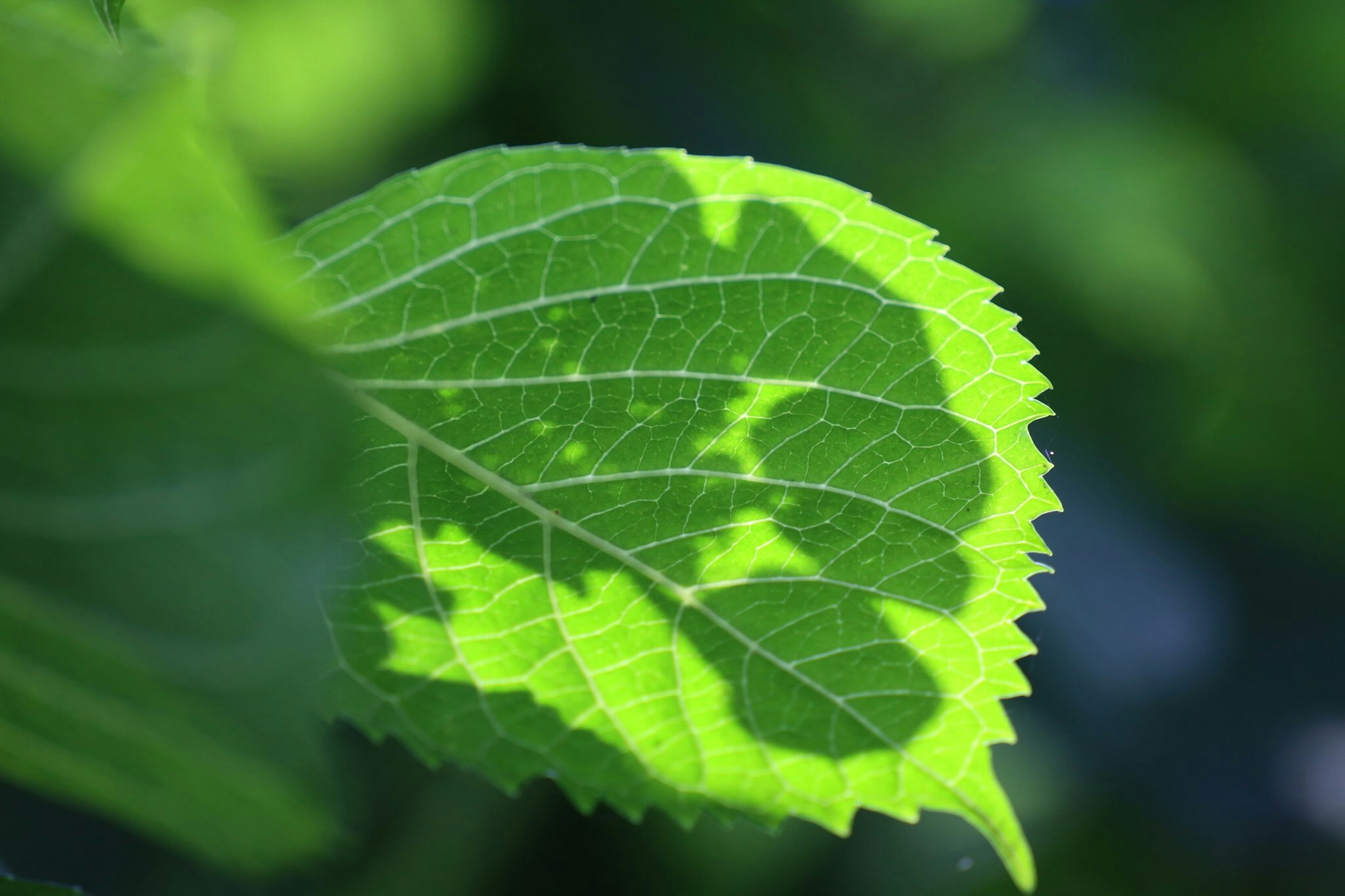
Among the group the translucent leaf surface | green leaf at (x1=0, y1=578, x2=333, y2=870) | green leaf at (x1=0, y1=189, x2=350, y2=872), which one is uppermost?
green leaf at (x1=0, y1=189, x2=350, y2=872)

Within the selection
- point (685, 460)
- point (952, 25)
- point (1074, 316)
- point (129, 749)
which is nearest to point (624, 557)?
point (685, 460)

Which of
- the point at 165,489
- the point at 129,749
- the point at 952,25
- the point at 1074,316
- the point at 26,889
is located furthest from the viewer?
the point at 952,25

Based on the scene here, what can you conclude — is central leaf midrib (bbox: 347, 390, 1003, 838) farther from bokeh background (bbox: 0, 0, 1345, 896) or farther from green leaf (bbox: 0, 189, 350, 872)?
bokeh background (bbox: 0, 0, 1345, 896)

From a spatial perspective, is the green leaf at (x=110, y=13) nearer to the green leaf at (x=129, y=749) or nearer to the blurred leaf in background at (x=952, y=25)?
the green leaf at (x=129, y=749)

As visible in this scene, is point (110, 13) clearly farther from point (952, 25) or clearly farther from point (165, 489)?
point (952, 25)

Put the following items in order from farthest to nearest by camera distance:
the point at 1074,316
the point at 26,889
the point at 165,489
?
the point at 1074,316 → the point at 26,889 → the point at 165,489

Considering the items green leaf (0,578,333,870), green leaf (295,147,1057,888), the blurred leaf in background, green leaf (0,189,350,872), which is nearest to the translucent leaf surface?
green leaf (0,578,333,870)
